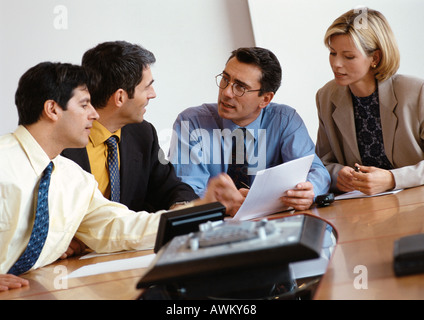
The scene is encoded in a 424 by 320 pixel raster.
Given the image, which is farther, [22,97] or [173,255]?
[22,97]

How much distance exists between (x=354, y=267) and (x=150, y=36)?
332 cm

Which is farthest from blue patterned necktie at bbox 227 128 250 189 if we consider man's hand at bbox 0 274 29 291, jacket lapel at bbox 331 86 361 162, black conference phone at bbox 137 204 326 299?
black conference phone at bbox 137 204 326 299

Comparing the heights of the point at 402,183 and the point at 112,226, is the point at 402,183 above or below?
below

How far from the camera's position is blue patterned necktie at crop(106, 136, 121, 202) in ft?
7.63

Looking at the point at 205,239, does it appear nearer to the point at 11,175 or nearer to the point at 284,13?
the point at 11,175

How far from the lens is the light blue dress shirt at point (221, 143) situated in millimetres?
2609

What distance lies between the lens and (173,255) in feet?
2.82

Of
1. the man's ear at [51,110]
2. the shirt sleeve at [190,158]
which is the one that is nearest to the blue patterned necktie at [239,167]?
the shirt sleeve at [190,158]

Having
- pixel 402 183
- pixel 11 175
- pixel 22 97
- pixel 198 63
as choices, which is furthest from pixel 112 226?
pixel 198 63

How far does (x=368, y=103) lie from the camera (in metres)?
2.64

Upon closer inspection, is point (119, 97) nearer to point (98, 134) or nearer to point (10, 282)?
point (98, 134)

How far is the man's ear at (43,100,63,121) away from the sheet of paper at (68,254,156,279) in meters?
0.54

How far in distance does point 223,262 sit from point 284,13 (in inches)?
134

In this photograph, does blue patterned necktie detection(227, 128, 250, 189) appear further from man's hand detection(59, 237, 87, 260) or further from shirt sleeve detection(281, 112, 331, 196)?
man's hand detection(59, 237, 87, 260)
